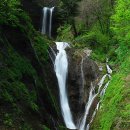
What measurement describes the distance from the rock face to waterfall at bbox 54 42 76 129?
45 cm

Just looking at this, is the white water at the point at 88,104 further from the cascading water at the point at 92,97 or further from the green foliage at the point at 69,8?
the green foliage at the point at 69,8

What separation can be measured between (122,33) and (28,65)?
13207 millimetres

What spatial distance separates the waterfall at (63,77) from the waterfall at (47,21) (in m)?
12.0

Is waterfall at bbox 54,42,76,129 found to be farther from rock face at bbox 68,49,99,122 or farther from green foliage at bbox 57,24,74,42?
green foliage at bbox 57,24,74,42

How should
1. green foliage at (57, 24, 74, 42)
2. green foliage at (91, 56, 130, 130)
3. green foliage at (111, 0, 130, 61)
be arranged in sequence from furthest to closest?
green foliage at (57, 24, 74, 42)
green foliage at (111, 0, 130, 61)
green foliage at (91, 56, 130, 130)

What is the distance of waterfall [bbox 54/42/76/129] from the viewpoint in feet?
93.8

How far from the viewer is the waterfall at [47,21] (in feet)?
157

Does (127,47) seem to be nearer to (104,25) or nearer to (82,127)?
(82,127)

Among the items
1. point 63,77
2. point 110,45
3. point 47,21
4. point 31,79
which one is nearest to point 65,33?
point 47,21

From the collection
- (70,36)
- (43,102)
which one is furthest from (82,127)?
(70,36)

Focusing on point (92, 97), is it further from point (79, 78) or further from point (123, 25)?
point (123, 25)

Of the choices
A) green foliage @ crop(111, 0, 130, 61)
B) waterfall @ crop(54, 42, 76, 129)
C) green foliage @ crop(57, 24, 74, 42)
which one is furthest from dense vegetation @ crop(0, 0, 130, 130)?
green foliage @ crop(57, 24, 74, 42)

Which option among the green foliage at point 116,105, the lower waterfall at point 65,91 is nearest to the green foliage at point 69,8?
the lower waterfall at point 65,91

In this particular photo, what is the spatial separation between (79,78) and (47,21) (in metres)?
18.5
